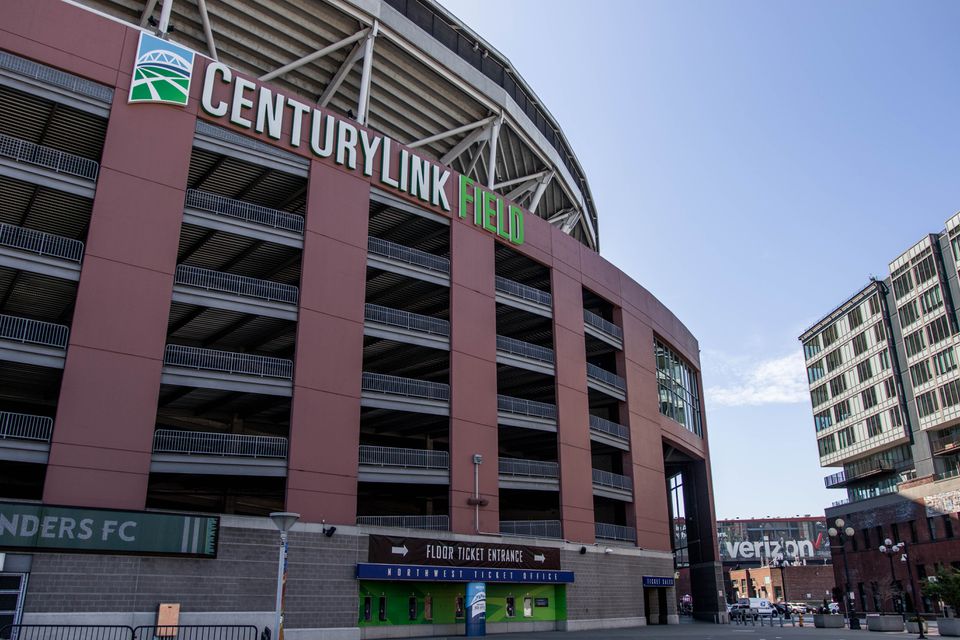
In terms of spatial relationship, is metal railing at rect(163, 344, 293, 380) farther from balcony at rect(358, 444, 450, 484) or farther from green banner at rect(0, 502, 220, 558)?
green banner at rect(0, 502, 220, 558)

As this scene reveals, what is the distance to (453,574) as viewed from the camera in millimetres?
34781

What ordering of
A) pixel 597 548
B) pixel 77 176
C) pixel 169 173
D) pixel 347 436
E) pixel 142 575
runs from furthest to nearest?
pixel 597 548, pixel 347 436, pixel 169 173, pixel 77 176, pixel 142 575

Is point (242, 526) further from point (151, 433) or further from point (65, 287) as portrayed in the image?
point (65, 287)

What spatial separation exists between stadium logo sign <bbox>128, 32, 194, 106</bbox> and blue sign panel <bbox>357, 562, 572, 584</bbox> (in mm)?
20555

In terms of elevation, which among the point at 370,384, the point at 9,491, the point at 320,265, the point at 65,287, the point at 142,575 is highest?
the point at 320,265

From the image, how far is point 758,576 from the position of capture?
5054 inches

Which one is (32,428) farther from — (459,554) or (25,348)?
(459,554)

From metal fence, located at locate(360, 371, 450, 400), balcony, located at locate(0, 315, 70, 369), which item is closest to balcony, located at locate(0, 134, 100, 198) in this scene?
balcony, located at locate(0, 315, 70, 369)

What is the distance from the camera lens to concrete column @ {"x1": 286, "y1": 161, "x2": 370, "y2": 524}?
31109mm

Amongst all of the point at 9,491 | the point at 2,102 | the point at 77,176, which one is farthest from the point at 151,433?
the point at 9,491

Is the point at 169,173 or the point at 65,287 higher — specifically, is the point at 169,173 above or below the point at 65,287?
above

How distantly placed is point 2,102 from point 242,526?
18.3 m

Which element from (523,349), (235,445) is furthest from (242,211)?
(523,349)

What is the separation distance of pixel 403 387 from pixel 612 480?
17.0 m
